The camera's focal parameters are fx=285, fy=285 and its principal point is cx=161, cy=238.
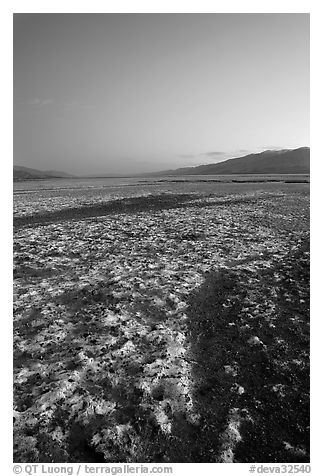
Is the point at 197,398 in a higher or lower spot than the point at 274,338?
lower

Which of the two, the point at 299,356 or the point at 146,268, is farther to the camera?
the point at 146,268

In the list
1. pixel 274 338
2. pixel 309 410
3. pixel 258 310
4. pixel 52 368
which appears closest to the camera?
pixel 309 410

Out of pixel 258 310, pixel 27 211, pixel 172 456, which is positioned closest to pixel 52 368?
pixel 172 456

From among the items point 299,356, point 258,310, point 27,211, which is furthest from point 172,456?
point 27,211

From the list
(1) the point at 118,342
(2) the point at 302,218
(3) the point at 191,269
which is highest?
(2) the point at 302,218

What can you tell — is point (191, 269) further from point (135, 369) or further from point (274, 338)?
point (135, 369)

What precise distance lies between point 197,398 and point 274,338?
11.9 feet

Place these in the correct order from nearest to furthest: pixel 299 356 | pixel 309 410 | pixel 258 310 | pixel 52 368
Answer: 1. pixel 309 410
2. pixel 52 368
3. pixel 299 356
4. pixel 258 310

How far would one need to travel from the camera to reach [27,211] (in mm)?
31484

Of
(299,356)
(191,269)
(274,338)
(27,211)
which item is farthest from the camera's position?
(27,211)

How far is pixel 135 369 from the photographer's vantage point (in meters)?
8.04
